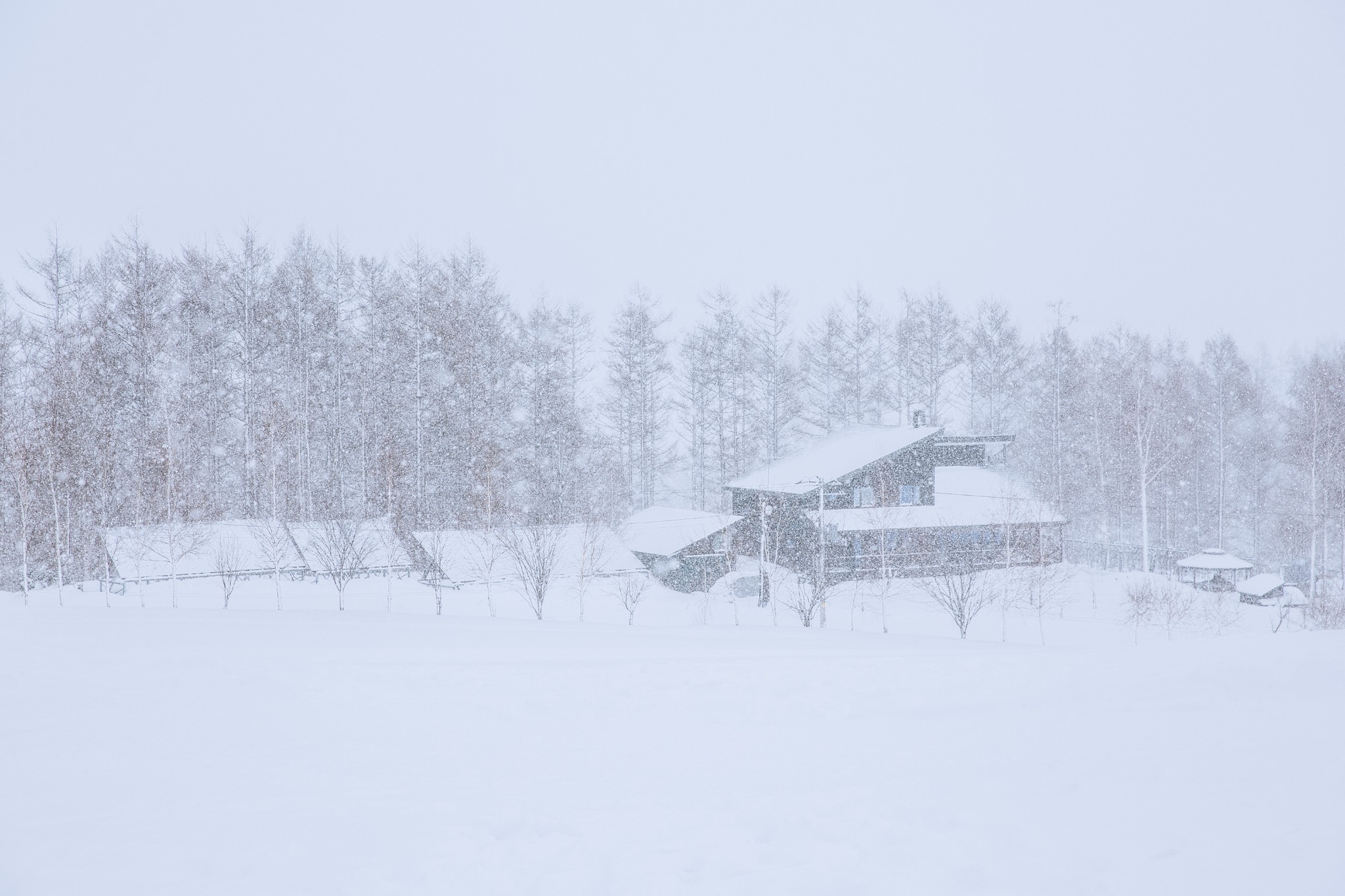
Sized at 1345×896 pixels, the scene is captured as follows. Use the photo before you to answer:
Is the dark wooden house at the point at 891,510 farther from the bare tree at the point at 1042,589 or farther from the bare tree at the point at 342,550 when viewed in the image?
the bare tree at the point at 342,550

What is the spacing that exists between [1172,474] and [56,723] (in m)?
38.0

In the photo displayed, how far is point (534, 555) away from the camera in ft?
65.4

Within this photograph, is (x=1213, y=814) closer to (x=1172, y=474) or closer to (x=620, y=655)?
(x=620, y=655)

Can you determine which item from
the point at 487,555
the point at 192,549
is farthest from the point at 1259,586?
the point at 192,549

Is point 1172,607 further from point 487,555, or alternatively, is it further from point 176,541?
point 176,541

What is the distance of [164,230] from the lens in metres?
31.4

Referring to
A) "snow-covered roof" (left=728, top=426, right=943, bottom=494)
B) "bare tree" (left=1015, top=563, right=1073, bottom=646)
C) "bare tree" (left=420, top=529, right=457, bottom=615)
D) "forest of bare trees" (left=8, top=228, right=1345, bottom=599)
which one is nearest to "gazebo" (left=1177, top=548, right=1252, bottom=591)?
"forest of bare trees" (left=8, top=228, right=1345, bottom=599)

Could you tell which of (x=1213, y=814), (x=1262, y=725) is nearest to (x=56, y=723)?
(x=1213, y=814)

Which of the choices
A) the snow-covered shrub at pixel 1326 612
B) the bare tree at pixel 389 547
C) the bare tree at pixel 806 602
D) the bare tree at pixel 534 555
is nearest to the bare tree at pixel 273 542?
the bare tree at pixel 389 547

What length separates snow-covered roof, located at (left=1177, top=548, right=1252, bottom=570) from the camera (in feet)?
85.4

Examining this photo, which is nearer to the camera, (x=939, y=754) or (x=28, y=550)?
(x=939, y=754)

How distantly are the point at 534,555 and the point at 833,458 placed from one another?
44.9 ft

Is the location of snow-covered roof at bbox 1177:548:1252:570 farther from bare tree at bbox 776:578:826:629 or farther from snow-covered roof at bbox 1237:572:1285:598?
bare tree at bbox 776:578:826:629

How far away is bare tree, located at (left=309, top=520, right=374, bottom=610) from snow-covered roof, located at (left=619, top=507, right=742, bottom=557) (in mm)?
8915
